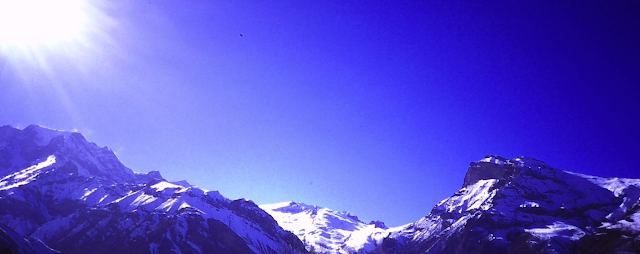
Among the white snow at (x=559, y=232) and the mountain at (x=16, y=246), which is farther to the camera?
the white snow at (x=559, y=232)

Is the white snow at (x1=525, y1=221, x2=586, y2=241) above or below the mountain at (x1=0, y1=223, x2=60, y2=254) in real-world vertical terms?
above

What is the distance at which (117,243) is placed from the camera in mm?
196625

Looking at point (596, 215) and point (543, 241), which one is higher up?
point (596, 215)

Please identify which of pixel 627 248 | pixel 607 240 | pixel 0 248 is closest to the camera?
pixel 0 248

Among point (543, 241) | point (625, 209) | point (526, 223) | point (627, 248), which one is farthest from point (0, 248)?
point (625, 209)

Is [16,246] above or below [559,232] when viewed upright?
below

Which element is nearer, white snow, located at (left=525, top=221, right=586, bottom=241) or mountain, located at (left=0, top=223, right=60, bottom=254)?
mountain, located at (left=0, top=223, right=60, bottom=254)

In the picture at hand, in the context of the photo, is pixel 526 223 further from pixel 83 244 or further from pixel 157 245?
pixel 83 244

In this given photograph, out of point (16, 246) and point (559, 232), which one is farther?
point (559, 232)

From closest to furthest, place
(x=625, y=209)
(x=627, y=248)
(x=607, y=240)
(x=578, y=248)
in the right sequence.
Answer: (x=627, y=248)
(x=607, y=240)
(x=578, y=248)
(x=625, y=209)

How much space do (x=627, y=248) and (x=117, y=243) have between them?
234890mm

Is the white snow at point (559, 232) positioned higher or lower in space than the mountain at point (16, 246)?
higher

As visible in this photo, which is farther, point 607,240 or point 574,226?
point 574,226

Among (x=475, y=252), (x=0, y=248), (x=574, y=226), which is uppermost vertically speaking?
(x=574, y=226)
